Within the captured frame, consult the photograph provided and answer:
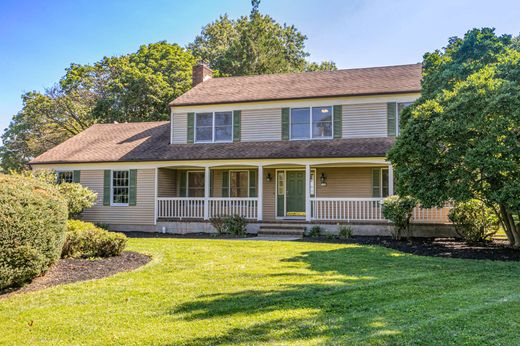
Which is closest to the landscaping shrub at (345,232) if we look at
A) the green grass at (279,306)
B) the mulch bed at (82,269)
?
the green grass at (279,306)

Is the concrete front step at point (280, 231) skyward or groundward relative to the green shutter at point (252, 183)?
groundward

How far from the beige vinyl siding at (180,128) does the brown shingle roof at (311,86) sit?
61 cm

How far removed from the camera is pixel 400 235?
14.0 m

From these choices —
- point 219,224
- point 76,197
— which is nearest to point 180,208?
point 219,224

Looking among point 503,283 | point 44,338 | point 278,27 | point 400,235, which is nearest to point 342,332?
point 44,338

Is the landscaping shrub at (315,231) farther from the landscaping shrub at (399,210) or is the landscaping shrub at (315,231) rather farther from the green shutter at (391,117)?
the green shutter at (391,117)

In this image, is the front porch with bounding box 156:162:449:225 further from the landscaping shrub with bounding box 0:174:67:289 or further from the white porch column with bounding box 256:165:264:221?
the landscaping shrub with bounding box 0:174:67:289

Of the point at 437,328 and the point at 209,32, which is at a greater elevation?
the point at 209,32

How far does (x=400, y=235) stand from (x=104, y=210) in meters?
12.5

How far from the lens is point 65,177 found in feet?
63.5

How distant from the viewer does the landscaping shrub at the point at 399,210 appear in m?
13.2

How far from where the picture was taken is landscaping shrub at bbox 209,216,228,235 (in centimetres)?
1620

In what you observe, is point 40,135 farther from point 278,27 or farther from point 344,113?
point 344,113

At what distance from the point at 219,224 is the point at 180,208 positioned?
2.30 metres
